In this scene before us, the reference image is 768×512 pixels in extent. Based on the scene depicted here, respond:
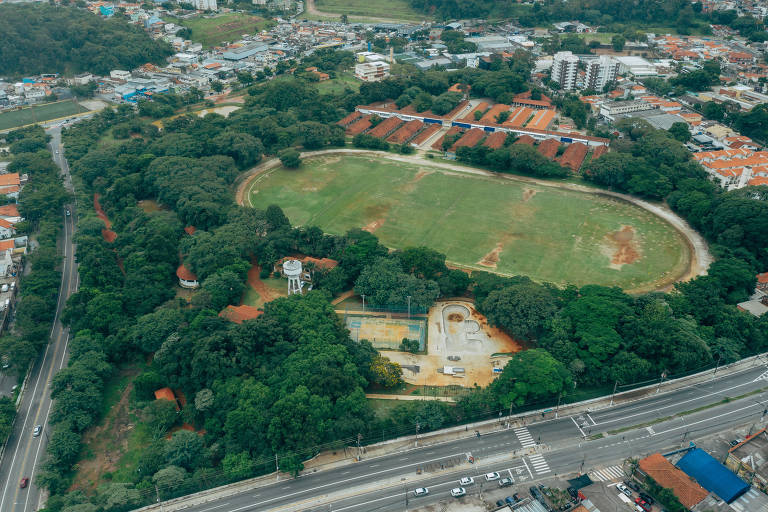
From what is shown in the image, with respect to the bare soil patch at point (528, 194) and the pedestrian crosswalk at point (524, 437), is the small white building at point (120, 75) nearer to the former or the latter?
the bare soil patch at point (528, 194)

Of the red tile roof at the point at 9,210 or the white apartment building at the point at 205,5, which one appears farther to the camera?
the white apartment building at the point at 205,5

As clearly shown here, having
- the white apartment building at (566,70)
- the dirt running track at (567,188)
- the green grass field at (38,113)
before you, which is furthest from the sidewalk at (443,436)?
the green grass field at (38,113)

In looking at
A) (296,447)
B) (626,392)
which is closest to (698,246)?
(626,392)

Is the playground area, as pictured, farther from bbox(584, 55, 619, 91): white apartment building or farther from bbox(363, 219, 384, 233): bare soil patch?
bbox(584, 55, 619, 91): white apartment building

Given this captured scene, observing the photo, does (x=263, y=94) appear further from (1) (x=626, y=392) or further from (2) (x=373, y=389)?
(1) (x=626, y=392)

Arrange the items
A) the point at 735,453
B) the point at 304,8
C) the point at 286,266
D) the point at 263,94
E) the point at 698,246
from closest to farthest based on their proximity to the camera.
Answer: the point at 735,453, the point at 286,266, the point at 698,246, the point at 263,94, the point at 304,8

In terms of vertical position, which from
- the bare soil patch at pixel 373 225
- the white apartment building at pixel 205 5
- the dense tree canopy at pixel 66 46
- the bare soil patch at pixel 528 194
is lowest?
the bare soil patch at pixel 373 225

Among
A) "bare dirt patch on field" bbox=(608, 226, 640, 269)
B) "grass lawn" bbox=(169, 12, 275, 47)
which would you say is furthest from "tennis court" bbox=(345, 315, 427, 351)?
"grass lawn" bbox=(169, 12, 275, 47)
